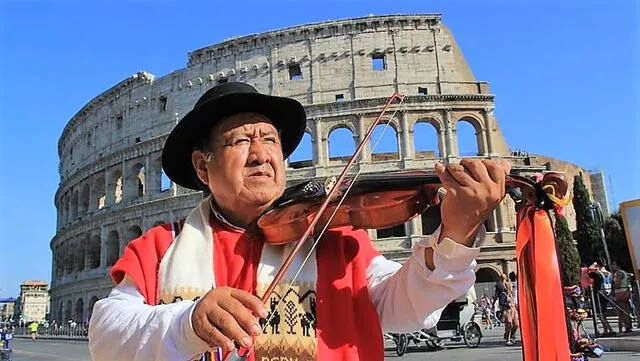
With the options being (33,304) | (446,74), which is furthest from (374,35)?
(33,304)

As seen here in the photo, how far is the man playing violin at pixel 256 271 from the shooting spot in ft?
4.20

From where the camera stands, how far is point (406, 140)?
2659 cm

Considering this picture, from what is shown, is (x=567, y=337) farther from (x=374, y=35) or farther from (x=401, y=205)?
(x=374, y=35)

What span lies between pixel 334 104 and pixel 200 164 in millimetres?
25497

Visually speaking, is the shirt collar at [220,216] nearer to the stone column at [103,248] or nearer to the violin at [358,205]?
the violin at [358,205]

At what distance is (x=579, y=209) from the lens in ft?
102

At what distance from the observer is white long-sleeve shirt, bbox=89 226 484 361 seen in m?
1.24

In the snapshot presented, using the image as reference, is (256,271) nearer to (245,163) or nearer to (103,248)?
(245,163)

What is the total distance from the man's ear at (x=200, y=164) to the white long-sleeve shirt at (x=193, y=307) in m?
0.50

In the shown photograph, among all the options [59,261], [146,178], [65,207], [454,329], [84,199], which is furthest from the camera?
[65,207]

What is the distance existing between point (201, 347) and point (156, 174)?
3121cm

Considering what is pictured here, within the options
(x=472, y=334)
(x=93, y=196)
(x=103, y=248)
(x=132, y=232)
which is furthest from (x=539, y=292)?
(x=93, y=196)

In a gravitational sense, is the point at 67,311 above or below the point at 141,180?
below

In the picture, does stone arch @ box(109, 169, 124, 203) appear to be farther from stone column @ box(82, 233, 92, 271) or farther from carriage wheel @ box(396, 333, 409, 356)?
carriage wheel @ box(396, 333, 409, 356)
